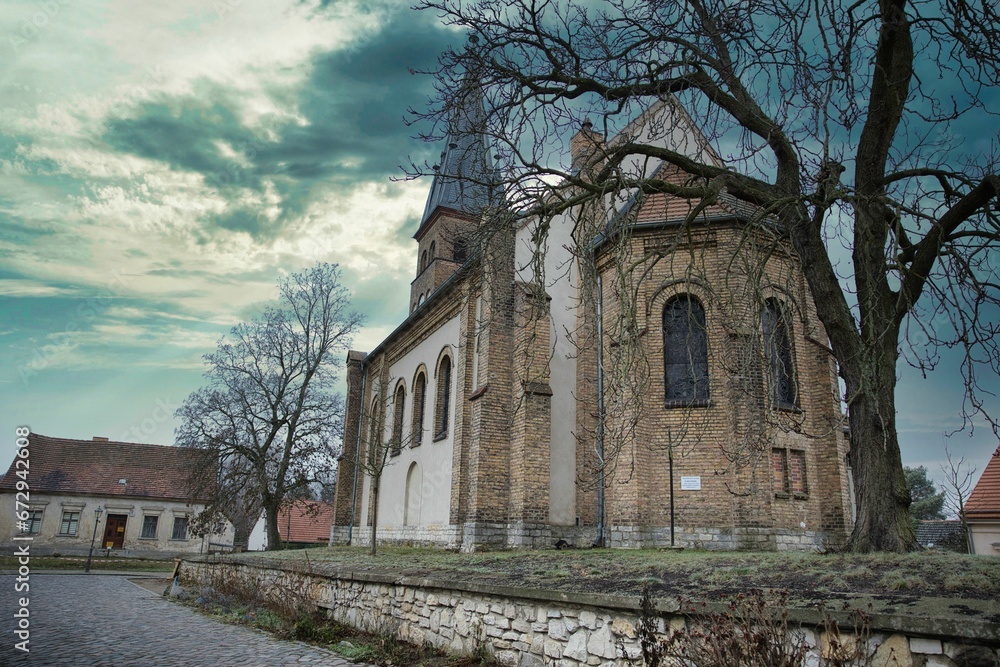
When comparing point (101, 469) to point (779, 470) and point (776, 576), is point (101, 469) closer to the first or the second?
point (779, 470)

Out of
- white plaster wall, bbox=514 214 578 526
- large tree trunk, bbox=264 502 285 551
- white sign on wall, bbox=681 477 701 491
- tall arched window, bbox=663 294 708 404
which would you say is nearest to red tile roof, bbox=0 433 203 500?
large tree trunk, bbox=264 502 285 551

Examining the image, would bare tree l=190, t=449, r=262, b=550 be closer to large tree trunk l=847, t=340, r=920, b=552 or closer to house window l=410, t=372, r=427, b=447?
house window l=410, t=372, r=427, b=447

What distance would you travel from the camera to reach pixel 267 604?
12.8 m

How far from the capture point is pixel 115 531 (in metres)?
43.4

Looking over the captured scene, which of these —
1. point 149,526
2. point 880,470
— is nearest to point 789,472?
point 880,470

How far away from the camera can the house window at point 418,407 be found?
22000 mm

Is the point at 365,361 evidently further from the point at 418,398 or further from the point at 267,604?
the point at 267,604

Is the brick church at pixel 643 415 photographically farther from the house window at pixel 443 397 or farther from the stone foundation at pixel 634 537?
the house window at pixel 443 397

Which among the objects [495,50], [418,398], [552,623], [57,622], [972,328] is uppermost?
[495,50]

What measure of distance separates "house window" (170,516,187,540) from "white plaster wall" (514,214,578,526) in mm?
37568

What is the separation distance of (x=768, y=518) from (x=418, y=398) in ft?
41.0

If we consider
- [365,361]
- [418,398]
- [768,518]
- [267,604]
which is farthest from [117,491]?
[768,518]

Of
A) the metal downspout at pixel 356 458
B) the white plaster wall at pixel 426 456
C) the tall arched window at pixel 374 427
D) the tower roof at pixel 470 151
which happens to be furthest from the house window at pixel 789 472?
the metal downspout at pixel 356 458

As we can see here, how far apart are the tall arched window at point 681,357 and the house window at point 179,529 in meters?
40.4
